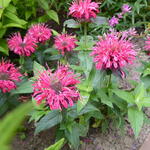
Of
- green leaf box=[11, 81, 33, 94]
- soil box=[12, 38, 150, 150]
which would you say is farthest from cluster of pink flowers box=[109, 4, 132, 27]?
green leaf box=[11, 81, 33, 94]

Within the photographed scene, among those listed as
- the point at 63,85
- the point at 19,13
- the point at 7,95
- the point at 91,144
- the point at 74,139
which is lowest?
the point at 91,144

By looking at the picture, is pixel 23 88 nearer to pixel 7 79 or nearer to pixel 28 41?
pixel 7 79

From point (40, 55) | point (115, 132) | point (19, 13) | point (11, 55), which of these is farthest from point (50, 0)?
point (115, 132)

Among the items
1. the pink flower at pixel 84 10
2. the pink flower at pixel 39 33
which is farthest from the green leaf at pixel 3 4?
the pink flower at pixel 84 10

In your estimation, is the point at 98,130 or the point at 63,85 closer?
the point at 63,85

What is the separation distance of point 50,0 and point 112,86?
52.8 inches

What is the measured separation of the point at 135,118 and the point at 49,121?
396 mm

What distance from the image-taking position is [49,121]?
3.85 ft

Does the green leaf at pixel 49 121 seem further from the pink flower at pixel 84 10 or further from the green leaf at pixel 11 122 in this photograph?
the green leaf at pixel 11 122

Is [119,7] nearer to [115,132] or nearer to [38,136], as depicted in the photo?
[115,132]

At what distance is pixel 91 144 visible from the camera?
1.53 m

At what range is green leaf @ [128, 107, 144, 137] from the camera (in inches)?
44.6

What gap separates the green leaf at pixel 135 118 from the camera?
3.72ft

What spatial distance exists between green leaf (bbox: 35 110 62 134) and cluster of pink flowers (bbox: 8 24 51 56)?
532mm
